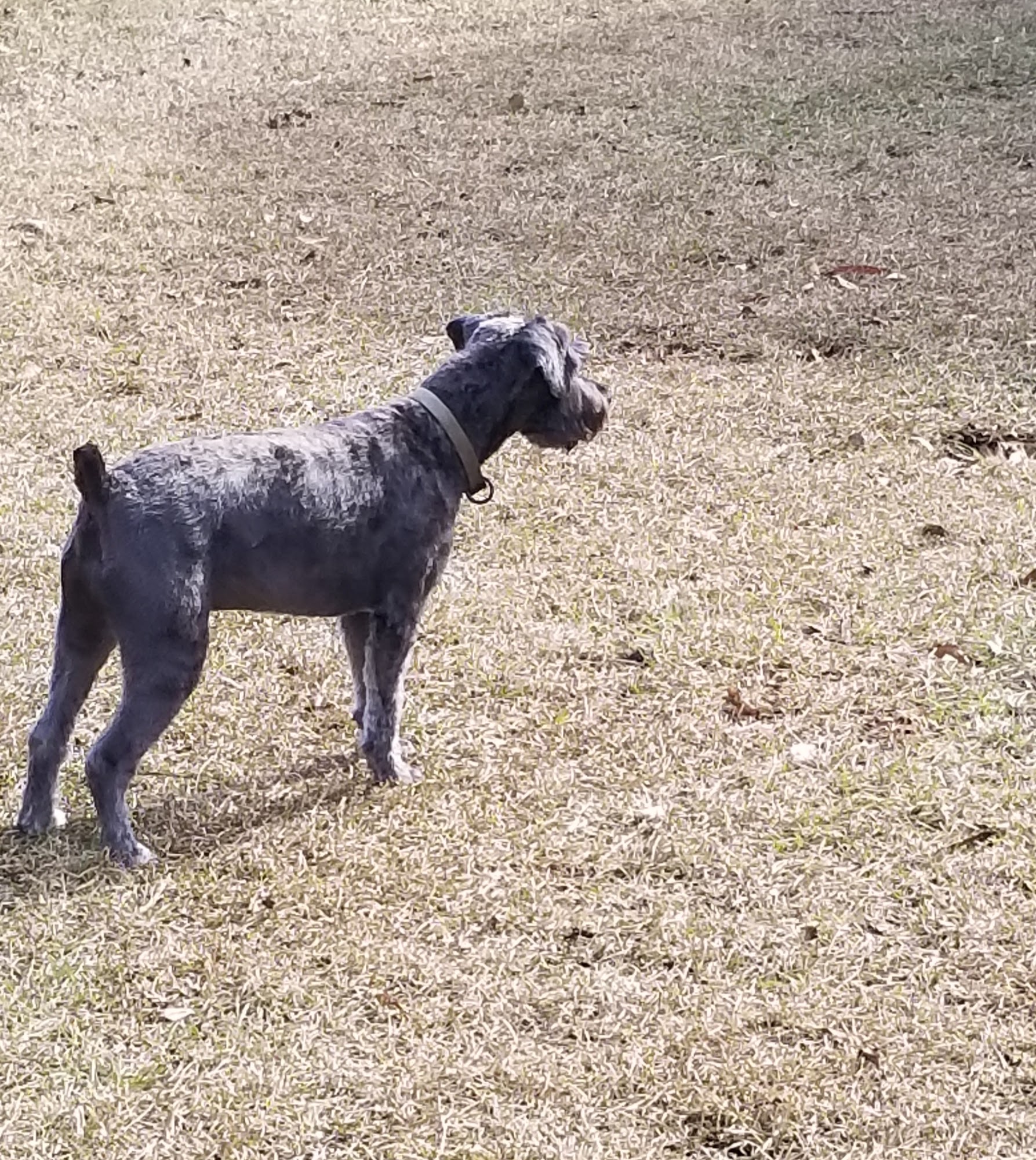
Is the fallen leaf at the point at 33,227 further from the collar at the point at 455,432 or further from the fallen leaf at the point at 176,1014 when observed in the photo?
the fallen leaf at the point at 176,1014

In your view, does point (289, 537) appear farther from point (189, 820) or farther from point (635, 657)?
point (635, 657)

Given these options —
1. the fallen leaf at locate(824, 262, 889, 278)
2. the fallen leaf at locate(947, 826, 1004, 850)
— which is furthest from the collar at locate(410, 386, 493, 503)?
the fallen leaf at locate(824, 262, 889, 278)

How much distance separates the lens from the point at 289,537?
3.84 meters

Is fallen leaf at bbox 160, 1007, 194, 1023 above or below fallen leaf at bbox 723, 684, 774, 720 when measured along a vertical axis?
below

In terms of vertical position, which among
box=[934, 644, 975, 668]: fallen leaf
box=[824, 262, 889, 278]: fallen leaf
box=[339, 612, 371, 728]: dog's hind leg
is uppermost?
box=[824, 262, 889, 278]: fallen leaf

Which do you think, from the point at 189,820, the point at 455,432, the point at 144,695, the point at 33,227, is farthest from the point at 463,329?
the point at 33,227

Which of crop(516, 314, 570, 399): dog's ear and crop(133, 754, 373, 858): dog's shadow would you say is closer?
crop(133, 754, 373, 858): dog's shadow

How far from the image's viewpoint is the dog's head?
13.9 ft

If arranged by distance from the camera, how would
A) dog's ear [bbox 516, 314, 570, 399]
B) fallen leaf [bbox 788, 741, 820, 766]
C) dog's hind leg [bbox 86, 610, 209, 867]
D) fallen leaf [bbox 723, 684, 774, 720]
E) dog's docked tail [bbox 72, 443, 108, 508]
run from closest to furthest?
dog's docked tail [bbox 72, 443, 108, 508]
dog's hind leg [bbox 86, 610, 209, 867]
dog's ear [bbox 516, 314, 570, 399]
fallen leaf [bbox 788, 741, 820, 766]
fallen leaf [bbox 723, 684, 774, 720]

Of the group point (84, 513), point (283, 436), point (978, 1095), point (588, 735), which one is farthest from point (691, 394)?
point (978, 1095)

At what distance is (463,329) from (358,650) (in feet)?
3.14

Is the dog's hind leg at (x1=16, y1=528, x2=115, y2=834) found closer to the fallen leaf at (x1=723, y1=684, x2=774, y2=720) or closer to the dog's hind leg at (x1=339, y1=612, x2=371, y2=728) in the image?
the dog's hind leg at (x1=339, y1=612, x2=371, y2=728)

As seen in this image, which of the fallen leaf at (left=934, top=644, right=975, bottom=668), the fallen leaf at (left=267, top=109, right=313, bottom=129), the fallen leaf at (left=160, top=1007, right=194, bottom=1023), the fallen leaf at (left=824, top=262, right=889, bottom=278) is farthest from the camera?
the fallen leaf at (left=267, top=109, right=313, bottom=129)

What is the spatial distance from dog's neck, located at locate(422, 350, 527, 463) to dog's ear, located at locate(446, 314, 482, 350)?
0.47 ft
